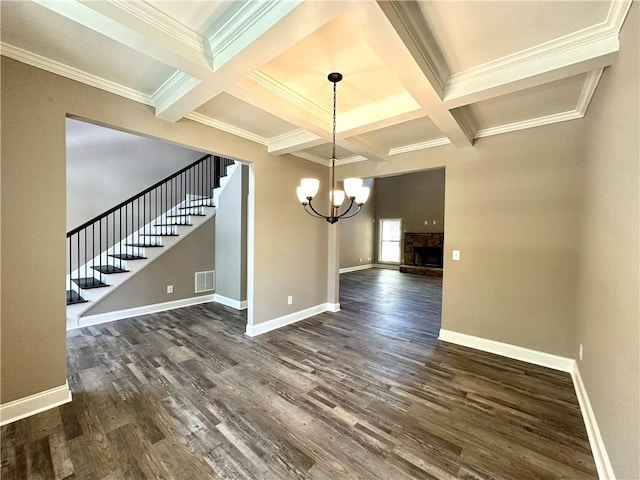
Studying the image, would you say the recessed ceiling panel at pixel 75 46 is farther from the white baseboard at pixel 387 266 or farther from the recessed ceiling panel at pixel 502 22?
the white baseboard at pixel 387 266

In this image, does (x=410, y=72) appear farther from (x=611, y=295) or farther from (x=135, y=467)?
(x=135, y=467)

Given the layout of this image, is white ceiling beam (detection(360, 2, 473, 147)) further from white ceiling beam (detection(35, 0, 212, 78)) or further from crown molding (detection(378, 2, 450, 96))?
white ceiling beam (detection(35, 0, 212, 78))

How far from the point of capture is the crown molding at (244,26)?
1.43 meters

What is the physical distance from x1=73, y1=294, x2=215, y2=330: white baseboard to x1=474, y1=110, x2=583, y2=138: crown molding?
547 centimetres

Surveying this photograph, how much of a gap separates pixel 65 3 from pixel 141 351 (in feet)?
10.7

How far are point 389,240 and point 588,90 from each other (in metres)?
9.03

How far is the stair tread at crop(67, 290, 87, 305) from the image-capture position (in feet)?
12.5

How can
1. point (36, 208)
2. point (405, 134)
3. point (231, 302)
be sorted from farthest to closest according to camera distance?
point (231, 302) → point (405, 134) → point (36, 208)

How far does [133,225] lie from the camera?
5414mm

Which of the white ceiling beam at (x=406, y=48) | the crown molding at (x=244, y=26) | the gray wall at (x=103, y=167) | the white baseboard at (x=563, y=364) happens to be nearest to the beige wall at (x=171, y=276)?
the gray wall at (x=103, y=167)

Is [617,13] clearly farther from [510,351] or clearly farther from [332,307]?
[332,307]

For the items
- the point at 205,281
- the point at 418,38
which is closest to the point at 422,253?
the point at 205,281

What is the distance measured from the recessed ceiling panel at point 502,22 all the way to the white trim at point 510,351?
10.1 ft

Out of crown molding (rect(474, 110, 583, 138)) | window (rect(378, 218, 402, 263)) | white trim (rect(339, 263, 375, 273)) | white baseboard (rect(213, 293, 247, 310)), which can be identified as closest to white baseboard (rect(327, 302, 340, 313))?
white baseboard (rect(213, 293, 247, 310))
